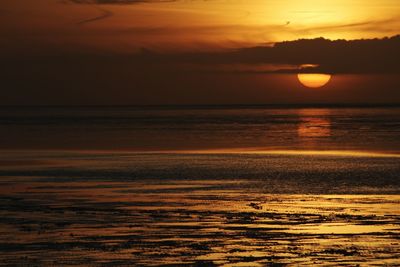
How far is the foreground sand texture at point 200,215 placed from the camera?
15.2 meters

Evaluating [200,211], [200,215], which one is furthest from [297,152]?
[200,215]

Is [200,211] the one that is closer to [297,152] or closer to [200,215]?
[200,215]

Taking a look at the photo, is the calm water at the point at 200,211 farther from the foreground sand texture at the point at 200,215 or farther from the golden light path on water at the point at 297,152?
A: the golden light path on water at the point at 297,152

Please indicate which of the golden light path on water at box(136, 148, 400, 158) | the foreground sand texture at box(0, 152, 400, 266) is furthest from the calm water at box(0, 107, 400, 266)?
the golden light path on water at box(136, 148, 400, 158)

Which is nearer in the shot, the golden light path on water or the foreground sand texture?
the foreground sand texture

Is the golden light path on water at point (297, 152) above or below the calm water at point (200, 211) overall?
above

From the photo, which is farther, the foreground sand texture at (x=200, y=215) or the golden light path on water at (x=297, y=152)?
the golden light path on water at (x=297, y=152)

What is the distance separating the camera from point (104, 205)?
22.7 m

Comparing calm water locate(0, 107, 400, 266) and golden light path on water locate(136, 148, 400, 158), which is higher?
golden light path on water locate(136, 148, 400, 158)

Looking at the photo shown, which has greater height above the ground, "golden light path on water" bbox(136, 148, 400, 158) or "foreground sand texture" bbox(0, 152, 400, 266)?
"golden light path on water" bbox(136, 148, 400, 158)

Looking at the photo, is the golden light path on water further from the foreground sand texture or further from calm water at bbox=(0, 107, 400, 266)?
the foreground sand texture

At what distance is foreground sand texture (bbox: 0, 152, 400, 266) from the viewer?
49.9 feet

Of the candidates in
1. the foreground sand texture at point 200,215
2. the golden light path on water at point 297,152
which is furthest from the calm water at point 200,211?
the golden light path on water at point 297,152

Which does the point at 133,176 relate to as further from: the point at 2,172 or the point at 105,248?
the point at 105,248
